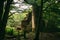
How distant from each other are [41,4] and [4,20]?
2.82 m

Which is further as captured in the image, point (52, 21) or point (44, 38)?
point (52, 21)

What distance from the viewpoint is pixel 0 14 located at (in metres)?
5.38

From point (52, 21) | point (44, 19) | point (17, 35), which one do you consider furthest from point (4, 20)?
point (52, 21)

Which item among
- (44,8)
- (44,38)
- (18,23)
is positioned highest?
(44,8)

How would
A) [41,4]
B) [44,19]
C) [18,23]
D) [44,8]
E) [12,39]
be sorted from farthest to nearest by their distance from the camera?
1. [18,23]
2. [44,19]
3. [12,39]
4. [44,8]
5. [41,4]

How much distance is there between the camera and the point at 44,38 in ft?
31.5

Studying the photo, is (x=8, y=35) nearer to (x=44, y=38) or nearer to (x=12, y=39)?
(x=12, y=39)

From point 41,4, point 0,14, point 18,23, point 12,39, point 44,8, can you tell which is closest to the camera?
point 0,14

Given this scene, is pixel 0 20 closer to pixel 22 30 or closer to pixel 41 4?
pixel 41 4

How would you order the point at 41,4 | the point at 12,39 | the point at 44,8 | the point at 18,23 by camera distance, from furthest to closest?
the point at 18,23
the point at 12,39
the point at 44,8
the point at 41,4

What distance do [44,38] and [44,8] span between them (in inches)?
65.6

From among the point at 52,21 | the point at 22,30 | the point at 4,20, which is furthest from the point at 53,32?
the point at 4,20

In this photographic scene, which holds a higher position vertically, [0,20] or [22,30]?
[0,20]

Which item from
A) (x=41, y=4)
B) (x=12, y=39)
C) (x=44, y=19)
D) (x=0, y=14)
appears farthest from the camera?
(x=44, y=19)
